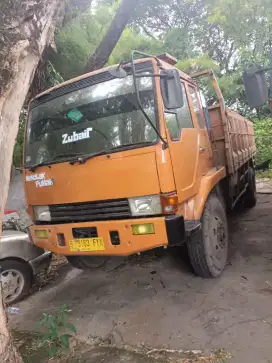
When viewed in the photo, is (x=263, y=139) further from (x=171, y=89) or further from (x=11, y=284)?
(x=11, y=284)

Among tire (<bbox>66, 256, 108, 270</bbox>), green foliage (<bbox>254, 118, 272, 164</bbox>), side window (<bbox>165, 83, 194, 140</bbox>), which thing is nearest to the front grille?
side window (<bbox>165, 83, 194, 140</bbox>)

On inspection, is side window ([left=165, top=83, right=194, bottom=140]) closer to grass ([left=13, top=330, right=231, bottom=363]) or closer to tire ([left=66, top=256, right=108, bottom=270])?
grass ([left=13, top=330, right=231, bottom=363])

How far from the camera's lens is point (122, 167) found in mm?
3285

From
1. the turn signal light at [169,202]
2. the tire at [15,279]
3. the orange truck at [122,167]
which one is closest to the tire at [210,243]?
the orange truck at [122,167]

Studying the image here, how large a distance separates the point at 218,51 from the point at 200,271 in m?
16.1

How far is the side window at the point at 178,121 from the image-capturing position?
3.37 m

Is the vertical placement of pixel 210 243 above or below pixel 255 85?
below

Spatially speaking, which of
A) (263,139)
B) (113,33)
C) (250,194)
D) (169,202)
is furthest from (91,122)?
(263,139)

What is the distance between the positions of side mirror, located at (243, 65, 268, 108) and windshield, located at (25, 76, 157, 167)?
3.74 feet

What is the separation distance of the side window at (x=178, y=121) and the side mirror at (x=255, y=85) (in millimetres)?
671

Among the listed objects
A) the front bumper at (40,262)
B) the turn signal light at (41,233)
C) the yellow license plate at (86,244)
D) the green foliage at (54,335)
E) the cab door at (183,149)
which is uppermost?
the cab door at (183,149)

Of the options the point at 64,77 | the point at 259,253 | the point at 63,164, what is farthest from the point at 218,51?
the point at 63,164

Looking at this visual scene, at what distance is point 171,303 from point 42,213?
1677 millimetres

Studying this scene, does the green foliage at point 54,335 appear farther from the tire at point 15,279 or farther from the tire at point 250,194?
the tire at point 250,194
